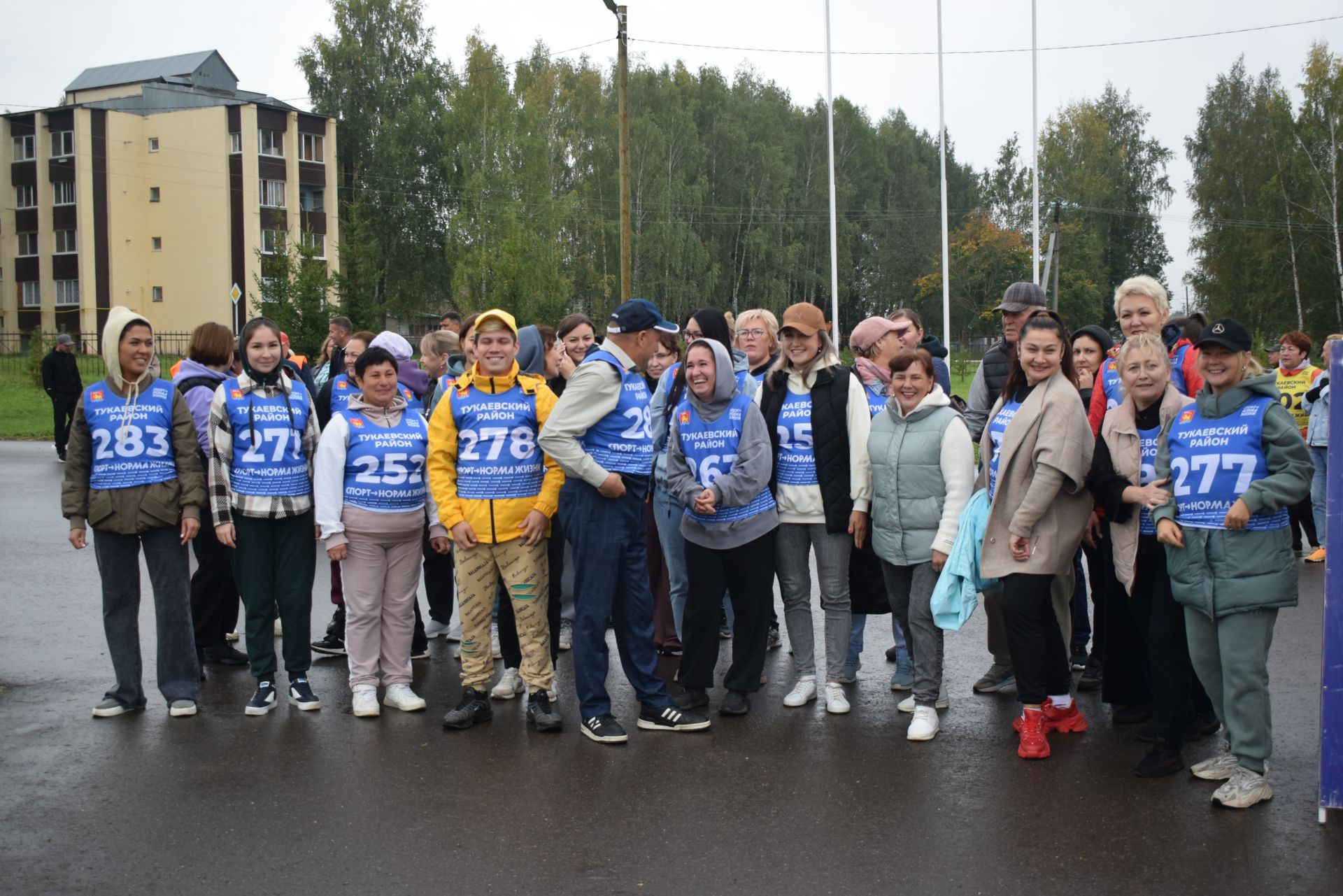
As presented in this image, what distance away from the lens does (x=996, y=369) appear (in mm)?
7145

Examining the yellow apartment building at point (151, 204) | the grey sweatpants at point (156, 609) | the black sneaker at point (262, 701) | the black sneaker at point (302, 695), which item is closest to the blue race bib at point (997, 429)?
the black sneaker at point (302, 695)

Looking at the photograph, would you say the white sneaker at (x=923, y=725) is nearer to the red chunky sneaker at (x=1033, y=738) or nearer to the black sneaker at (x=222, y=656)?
the red chunky sneaker at (x=1033, y=738)

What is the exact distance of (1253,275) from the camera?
169ft

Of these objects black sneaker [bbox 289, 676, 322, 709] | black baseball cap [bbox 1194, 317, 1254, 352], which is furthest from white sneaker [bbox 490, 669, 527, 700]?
black baseball cap [bbox 1194, 317, 1254, 352]

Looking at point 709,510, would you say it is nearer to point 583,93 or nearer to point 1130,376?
point 1130,376

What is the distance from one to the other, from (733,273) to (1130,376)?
5488 centimetres

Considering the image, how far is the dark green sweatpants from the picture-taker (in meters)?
6.56

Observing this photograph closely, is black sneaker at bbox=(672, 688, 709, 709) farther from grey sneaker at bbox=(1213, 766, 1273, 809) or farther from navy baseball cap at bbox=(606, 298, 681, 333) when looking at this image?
grey sneaker at bbox=(1213, 766, 1273, 809)

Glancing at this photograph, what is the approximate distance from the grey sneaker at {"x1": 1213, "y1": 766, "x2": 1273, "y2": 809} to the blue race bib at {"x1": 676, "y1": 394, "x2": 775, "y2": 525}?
252 cm

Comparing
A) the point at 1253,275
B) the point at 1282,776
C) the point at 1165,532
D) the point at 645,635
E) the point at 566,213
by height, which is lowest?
the point at 1282,776

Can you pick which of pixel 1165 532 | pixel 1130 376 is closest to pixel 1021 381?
pixel 1130 376

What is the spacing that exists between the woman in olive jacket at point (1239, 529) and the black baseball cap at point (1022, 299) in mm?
2061

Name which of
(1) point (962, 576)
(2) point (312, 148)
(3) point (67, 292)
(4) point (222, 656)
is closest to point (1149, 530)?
(1) point (962, 576)

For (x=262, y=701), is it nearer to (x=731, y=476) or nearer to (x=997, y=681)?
(x=731, y=476)
